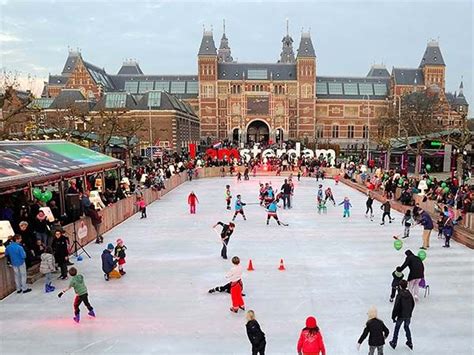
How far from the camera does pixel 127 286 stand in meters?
10.3

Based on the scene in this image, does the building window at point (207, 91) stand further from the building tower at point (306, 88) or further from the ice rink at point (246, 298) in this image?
the ice rink at point (246, 298)

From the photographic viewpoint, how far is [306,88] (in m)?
92.1

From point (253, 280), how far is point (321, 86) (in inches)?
3542

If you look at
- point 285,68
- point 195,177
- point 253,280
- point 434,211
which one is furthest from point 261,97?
point 253,280

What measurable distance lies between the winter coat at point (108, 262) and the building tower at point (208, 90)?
81.7 m

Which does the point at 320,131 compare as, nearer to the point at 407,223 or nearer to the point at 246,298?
the point at 407,223

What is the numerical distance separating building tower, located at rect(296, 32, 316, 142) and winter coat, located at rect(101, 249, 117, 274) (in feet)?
270

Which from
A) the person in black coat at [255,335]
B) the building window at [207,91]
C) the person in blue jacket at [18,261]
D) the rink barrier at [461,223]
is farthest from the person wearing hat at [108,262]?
the building window at [207,91]

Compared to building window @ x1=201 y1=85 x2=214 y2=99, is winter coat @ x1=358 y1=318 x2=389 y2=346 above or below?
below

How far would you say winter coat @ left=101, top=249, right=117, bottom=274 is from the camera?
10.5 meters

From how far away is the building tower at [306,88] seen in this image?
3595 inches

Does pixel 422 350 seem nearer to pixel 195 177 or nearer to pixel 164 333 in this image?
pixel 164 333

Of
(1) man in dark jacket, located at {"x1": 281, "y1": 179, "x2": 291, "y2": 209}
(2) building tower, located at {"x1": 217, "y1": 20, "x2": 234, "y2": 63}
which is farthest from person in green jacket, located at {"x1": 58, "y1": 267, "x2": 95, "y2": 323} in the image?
(2) building tower, located at {"x1": 217, "y1": 20, "x2": 234, "y2": 63}

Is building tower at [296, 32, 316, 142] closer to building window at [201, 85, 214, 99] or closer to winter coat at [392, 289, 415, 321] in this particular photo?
building window at [201, 85, 214, 99]
